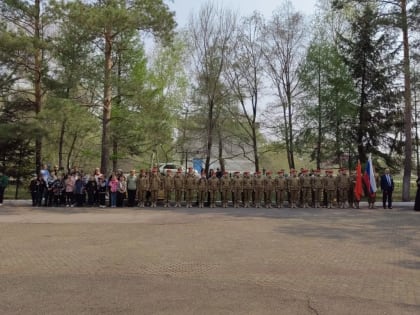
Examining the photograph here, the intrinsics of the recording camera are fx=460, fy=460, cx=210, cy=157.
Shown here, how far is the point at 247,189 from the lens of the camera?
2206 cm

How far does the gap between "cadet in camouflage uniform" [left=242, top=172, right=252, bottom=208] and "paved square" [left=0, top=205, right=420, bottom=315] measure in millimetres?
6447

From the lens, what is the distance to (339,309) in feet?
19.9

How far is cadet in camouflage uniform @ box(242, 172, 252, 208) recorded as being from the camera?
2198 cm

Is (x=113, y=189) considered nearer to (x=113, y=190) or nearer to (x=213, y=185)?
(x=113, y=190)

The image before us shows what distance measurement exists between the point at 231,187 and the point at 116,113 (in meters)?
9.63

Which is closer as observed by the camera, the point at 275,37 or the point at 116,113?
the point at 116,113

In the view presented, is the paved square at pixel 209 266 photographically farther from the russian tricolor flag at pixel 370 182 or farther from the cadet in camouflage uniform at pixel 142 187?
the cadet in camouflage uniform at pixel 142 187

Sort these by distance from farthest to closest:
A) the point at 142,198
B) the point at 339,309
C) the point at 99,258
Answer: the point at 142,198 < the point at 99,258 < the point at 339,309

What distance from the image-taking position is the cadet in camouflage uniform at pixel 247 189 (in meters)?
22.0

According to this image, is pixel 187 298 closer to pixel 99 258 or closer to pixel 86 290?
pixel 86 290

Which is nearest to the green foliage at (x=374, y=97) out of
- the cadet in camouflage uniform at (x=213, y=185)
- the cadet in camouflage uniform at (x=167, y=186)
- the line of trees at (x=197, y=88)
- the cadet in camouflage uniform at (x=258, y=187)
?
the line of trees at (x=197, y=88)

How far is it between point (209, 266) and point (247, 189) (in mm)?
13530

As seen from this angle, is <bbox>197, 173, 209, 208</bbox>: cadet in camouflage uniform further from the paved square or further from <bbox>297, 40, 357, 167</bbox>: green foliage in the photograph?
<bbox>297, 40, 357, 167</bbox>: green foliage

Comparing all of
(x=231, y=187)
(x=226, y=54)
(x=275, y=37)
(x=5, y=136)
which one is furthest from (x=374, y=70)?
(x=5, y=136)
